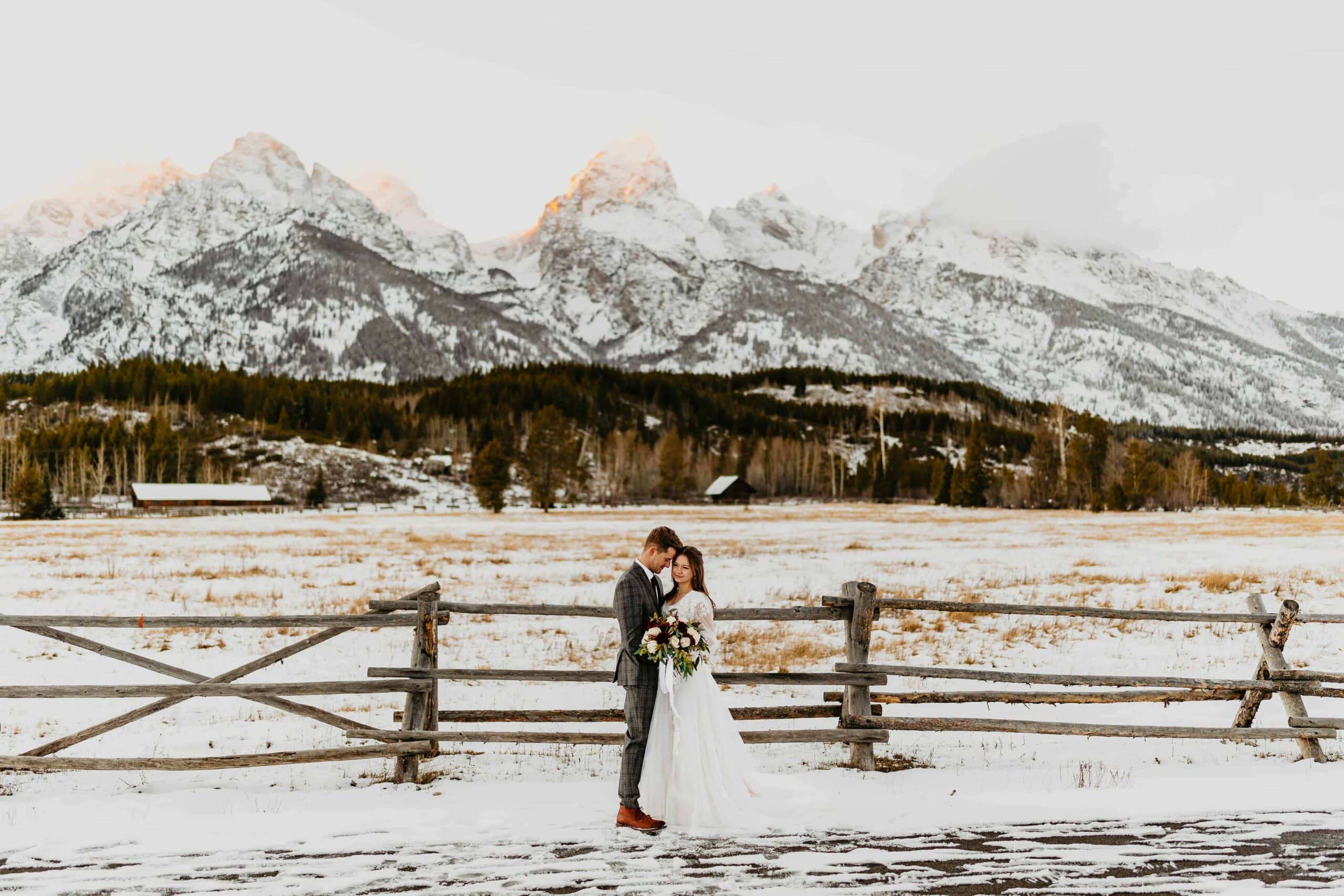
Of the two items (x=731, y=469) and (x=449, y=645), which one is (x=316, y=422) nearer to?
(x=731, y=469)

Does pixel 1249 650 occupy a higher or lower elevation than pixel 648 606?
lower

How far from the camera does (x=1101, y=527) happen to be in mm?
62125

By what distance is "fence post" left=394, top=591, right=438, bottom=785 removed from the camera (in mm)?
9656

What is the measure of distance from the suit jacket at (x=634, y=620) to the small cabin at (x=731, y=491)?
428 feet

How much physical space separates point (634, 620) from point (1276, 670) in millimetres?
8546

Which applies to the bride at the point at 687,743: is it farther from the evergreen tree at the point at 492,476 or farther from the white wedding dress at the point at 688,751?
the evergreen tree at the point at 492,476

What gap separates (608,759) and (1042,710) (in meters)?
7.33

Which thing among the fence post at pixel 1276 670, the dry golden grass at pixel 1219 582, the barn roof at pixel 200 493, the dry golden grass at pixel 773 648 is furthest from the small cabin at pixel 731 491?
the fence post at pixel 1276 670

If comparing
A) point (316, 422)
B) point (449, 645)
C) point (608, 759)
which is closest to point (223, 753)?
→ point (608, 759)

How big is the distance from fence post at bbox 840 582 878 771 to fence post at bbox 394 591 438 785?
4.85m

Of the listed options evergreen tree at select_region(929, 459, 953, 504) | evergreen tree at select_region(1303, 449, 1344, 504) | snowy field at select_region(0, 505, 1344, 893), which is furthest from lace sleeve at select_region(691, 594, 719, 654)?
evergreen tree at select_region(1303, 449, 1344, 504)

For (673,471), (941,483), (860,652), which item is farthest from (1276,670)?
(673,471)

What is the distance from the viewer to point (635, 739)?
8.16 m

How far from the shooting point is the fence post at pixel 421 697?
966cm
